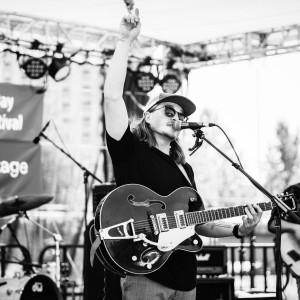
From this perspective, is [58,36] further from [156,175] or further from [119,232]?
[119,232]

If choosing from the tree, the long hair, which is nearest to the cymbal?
the long hair

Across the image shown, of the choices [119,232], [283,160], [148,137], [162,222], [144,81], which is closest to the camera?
[119,232]

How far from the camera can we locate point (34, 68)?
29.8ft

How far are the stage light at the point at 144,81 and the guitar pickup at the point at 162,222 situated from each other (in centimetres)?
653

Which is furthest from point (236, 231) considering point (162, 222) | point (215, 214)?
point (162, 222)

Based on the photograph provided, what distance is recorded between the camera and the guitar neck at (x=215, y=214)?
147 inches

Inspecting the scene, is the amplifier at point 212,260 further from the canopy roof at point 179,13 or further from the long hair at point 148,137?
the canopy roof at point 179,13

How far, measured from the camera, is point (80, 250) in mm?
9891

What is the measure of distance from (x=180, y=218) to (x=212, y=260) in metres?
2.88

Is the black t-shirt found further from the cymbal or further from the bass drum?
the bass drum

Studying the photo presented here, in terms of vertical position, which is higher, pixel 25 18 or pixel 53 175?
pixel 25 18

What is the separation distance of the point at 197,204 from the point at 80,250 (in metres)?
6.34

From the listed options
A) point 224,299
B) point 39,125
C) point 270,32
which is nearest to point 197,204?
point 224,299

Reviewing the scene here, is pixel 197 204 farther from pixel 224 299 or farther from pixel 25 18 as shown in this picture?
pixel 25 18
